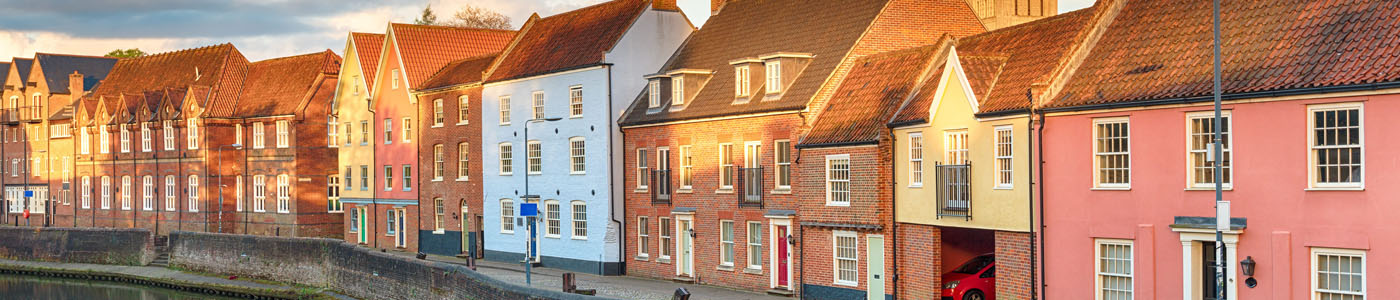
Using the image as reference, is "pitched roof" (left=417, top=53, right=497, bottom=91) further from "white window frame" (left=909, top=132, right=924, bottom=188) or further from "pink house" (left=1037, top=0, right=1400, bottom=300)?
"pink house" (left=1037, top=0, right=1400, bottom=300)

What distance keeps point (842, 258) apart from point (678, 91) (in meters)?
9.56

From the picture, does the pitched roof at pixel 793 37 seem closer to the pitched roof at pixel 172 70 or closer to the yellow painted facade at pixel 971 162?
the yellow painted facade at pixel 971 162

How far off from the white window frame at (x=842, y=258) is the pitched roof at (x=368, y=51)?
30.3 metres

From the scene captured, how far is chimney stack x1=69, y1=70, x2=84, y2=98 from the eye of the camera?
85438mm

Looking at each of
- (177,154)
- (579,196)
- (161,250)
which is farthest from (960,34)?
(177,154)

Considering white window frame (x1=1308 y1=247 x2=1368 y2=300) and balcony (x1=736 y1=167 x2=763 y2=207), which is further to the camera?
balcony (x1=736 y1=167 x2=763 y2=207)

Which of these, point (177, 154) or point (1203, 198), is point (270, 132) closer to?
point (177, 154)

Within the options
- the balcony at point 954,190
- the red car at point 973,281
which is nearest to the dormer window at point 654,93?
the red car at point 973,281

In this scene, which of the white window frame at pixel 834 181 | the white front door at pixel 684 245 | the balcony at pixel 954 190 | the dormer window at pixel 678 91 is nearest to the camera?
the balcony at pixel 954 190

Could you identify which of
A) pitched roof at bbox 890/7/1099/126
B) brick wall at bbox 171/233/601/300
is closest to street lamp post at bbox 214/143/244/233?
brick wall at bbox 171/233/601/300

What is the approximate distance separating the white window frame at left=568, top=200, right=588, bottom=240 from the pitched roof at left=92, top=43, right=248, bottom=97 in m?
32.3

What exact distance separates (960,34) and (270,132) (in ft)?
128

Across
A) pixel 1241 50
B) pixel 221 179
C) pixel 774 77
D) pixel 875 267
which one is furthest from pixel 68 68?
pixel 1241 50

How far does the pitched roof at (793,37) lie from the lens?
36.8 m
